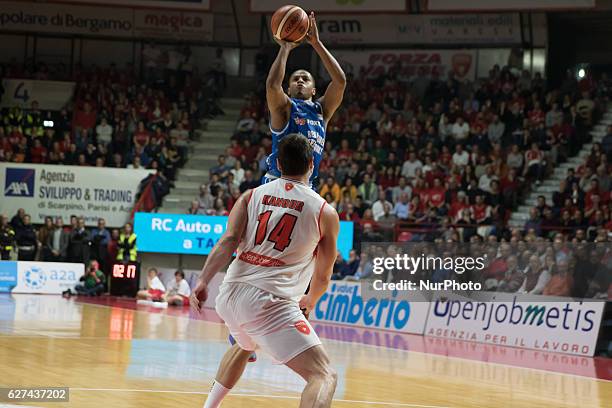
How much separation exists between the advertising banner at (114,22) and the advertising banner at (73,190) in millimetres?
7582

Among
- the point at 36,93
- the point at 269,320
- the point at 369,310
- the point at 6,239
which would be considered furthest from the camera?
the point at 36,93

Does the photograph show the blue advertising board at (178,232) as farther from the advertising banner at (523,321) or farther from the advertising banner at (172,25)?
the advertising banner at (172,25)

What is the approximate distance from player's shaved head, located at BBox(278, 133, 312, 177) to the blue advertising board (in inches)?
747

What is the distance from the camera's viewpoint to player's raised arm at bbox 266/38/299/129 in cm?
777

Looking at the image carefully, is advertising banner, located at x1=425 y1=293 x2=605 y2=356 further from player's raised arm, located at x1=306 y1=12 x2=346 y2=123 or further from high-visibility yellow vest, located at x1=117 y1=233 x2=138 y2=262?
high-visibility yellow vest, located at x1=117 y1=233 x2=138 y2=262

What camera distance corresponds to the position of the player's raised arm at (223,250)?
5887 millimetres

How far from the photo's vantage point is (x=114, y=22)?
111 ft

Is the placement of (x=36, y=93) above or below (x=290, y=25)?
below

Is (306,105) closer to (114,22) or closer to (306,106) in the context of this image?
(306,106)

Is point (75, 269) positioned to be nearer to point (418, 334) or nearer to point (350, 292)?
point (350, 292)

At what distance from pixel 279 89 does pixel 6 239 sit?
63.5ft

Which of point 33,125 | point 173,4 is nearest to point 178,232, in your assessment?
point 33,125

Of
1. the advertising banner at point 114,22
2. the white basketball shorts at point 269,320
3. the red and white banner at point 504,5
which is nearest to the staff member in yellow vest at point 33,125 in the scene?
the advertising banner at point 114,22

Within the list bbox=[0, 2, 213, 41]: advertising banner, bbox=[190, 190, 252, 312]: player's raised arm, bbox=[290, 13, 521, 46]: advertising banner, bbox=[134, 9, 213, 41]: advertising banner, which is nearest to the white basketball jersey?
bbox=[190, 190, 252, 312]: player's raised arm
